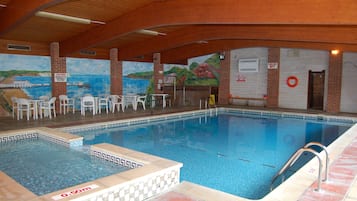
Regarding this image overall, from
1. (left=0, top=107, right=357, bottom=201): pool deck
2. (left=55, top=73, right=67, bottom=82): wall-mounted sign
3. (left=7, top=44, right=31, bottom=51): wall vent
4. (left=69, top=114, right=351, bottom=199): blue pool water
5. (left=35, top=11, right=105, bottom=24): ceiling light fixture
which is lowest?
(left=69, top=114, right=351, bottom=199): blue pool water

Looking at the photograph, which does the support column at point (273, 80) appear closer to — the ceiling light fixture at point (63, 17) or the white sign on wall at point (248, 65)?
the white sign on wall at point (248, 65)

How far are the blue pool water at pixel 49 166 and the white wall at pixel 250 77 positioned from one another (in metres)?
10.3

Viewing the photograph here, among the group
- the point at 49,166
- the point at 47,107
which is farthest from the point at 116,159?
the point at 47,107

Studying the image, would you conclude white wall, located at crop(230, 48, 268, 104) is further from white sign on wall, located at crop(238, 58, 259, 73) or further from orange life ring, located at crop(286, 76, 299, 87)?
orange life ring, located at crop(286, 76, 299, 87)

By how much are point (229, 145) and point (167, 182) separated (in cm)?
309

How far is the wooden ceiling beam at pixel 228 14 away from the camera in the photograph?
492 centimetres

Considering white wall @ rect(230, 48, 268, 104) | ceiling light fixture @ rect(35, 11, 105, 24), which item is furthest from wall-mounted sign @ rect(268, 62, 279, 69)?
ceiling light fixture @ rect(35, 11, 105, 24)

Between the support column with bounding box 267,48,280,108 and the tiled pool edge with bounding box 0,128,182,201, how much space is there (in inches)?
394

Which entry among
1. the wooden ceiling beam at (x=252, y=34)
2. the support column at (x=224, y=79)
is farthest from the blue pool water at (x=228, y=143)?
the support column at (x=224, y=79)

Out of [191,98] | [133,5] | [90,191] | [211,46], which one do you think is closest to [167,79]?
[191,98]

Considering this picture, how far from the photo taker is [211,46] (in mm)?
Answer: 13156

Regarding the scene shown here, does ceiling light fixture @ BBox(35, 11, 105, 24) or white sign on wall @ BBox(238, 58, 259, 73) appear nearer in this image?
ceiling light fixture @ BBox(35, 11, 105, 24)

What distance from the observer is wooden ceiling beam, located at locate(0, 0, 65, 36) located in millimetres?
5427

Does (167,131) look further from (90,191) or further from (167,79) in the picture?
(167,79)
